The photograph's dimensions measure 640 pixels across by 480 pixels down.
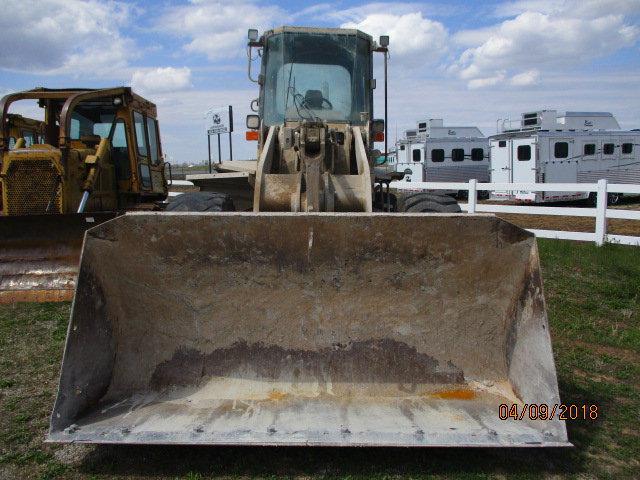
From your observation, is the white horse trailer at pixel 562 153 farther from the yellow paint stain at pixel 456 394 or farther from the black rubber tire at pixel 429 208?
the yellow paint stain at pixel 456 394

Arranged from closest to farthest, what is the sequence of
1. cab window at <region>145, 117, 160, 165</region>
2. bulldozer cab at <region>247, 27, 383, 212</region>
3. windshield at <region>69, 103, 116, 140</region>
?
1. bulldozer cab at <region>247, 27, 383, 212</region>
2. windshield at <region>69, 103, 116, 140</region>
3. cab window at <region>145, 117, 160, 165</region>

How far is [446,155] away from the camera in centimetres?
2377

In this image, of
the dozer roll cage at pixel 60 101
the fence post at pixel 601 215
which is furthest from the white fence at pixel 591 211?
the dozer roll cage at pixel 60 101

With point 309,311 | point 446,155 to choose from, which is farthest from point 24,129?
point 446,155

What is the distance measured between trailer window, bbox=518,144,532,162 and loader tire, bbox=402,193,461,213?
1422cm

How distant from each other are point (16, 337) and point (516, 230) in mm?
4505

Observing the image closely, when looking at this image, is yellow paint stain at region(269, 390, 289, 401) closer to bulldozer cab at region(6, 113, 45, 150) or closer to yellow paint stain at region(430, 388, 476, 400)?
yellow paint stain at region(430, 388, 476, 400)

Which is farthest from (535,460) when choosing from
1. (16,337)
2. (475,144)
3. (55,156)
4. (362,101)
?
(475,144)

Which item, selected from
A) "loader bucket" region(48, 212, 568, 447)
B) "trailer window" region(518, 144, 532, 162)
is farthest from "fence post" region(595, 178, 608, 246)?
"trailer window" region(518, 144, 532, 162)

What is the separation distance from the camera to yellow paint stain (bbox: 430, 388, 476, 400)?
3.59 m

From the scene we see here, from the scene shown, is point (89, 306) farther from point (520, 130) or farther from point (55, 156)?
point (520, 130)

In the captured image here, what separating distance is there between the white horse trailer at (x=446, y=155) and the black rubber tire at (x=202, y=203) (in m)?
18.0

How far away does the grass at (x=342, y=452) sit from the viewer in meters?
3.22
